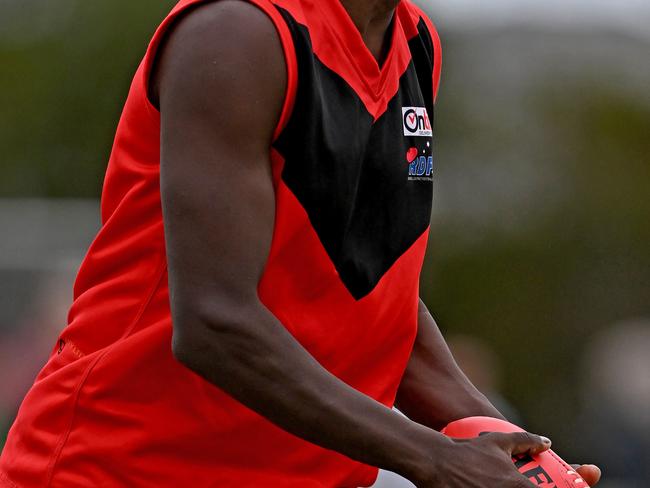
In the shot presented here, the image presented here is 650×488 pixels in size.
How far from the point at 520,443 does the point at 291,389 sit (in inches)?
22.2

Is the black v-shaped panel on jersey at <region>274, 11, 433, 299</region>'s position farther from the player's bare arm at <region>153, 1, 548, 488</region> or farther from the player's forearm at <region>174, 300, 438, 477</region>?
the player's forearm at <region>174, 300, 438, 477</region>

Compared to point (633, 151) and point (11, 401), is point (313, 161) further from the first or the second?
point (633, 151)

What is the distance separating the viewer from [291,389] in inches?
99.5

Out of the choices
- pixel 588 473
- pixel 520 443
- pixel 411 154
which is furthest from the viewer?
pixel 588 473

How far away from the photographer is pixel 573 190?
62.2 feet

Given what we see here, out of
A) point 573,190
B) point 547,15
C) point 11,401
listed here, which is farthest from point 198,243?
point 547,15

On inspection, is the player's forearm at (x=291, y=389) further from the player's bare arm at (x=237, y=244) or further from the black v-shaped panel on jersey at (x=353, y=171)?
the black v-shaped panel on jersey at (x=353, y=171)

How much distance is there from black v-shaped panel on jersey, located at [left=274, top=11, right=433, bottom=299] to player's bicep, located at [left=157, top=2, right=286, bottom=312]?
75 millimetres

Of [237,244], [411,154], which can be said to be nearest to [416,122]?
[411,154]

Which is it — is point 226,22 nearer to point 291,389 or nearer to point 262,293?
point 262,293

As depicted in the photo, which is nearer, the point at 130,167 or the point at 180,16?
the point at 180,16

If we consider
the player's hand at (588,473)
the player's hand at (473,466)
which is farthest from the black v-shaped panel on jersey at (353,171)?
the player's hand at (588,473)

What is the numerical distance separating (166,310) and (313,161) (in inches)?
17.9

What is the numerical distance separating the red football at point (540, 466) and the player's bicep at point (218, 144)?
763 mm
